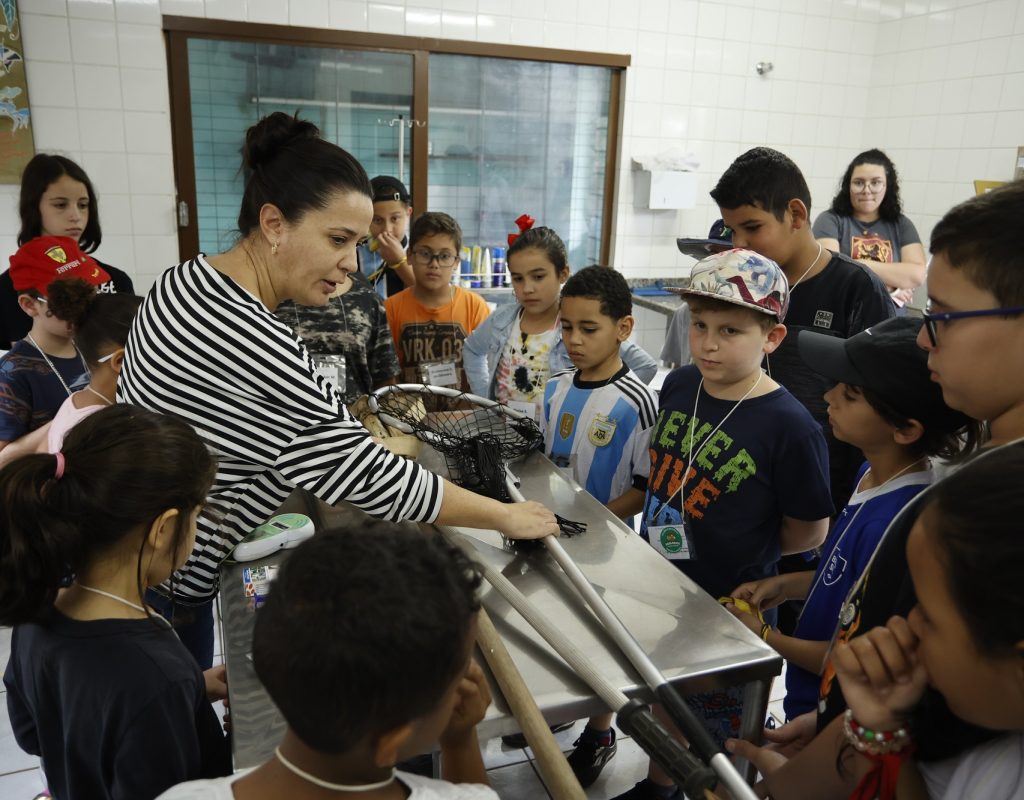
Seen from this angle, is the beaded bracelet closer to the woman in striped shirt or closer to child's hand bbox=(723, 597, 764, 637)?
child's hand bbox=(723, 597, 764, 637)

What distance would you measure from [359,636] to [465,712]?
0.26 metres

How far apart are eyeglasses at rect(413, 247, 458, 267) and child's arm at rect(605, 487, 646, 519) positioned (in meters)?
1.20

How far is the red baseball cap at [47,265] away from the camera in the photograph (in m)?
2.10

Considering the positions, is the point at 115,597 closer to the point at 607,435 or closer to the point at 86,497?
the point at 86,497

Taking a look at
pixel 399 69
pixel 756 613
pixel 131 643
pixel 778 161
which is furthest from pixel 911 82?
pixel 131 643

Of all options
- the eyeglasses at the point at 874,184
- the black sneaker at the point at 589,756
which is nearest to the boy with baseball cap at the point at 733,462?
the black sneaker at the point at 589,756

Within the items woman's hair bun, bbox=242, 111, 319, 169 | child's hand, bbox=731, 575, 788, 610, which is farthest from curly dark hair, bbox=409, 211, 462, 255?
child's hand, bbox=731, 575, 788, 610

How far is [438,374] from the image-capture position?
7.80ft

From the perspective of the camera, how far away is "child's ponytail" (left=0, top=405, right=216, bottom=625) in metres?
0.89

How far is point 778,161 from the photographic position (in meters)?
1.84

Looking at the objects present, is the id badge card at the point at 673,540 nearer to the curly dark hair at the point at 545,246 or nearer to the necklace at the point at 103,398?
the curly dark hair at the point at 545,246

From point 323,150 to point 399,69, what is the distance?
3252 millimetres

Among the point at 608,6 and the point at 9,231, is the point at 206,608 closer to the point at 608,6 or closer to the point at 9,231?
the point at 9,231

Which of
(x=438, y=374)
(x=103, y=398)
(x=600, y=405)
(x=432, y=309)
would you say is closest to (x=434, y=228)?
(x=432, y=309)
